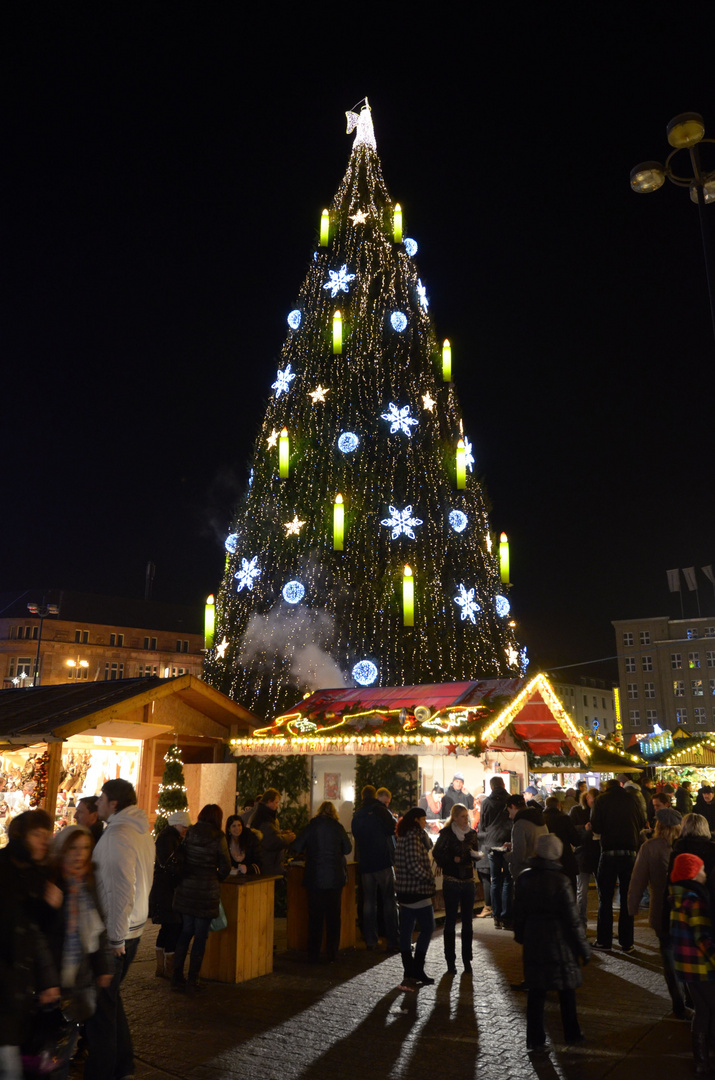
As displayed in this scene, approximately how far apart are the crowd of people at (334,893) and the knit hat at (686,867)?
0.01 meters

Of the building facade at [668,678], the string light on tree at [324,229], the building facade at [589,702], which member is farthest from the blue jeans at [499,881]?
the building facade at [589,702]

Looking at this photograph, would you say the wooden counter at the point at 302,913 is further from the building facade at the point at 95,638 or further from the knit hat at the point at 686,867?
the building facade at the point at 95,638

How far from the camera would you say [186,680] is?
1275 cm

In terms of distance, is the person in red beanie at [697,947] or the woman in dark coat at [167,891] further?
the woman in dark coat at [167,891]

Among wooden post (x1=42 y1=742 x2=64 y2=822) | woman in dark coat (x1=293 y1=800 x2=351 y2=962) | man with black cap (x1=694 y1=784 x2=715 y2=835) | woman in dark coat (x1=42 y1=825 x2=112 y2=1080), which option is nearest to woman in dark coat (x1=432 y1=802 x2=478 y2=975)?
woman in dark coat (x1=293 y1=800 x2=351 y2=962)

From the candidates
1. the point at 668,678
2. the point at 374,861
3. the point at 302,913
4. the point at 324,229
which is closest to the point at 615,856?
the point at 374,861

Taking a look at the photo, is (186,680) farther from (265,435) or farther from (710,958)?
(265,435)

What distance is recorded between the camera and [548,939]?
5699mm

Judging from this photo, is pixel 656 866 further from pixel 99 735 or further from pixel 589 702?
pixel 589 702

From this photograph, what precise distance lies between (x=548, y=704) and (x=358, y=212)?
15.9m

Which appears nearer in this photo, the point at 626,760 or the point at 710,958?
the point at 710,958

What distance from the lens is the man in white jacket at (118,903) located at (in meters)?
4.62

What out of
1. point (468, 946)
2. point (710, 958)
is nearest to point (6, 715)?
point (468, 946)

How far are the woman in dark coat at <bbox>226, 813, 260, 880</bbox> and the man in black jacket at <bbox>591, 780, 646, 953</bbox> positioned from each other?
12.6 ft
